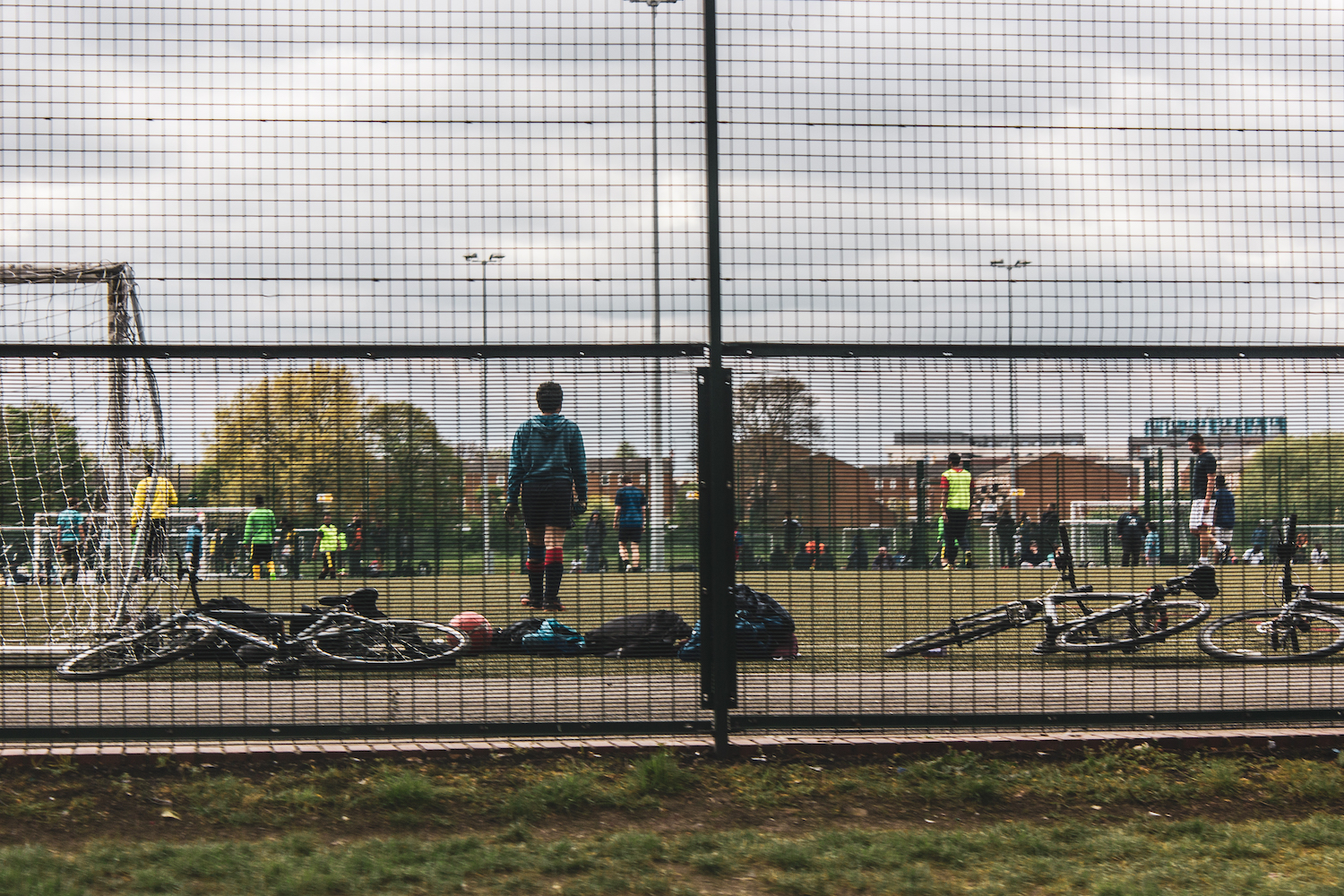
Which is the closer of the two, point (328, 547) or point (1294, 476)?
point (328, 547)

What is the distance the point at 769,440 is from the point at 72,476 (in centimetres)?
453

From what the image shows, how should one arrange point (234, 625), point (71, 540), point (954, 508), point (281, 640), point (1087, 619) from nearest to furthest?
point (954, 508), point (281, 640), point (234, 625), point (1087, 619), point (71, 540)

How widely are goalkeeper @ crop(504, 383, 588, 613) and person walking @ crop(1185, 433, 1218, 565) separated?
325 centimetres

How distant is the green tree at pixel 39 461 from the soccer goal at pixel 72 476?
0.01 m

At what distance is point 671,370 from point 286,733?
8.60ft

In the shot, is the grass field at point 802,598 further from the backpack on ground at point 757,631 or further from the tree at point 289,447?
the tree at point 289,447

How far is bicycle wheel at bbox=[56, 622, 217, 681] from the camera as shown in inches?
266

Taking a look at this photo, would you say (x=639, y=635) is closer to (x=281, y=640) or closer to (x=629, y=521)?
(x=629, y=521)

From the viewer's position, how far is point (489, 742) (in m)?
5.79

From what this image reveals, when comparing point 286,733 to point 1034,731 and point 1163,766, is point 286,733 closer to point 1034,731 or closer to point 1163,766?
point 1034,731

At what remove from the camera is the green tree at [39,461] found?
19.3 ft

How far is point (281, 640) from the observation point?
22.3 feet

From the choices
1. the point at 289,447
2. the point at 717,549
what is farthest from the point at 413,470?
the point at 717,549

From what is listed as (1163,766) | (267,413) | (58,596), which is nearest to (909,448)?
(1163,766)
